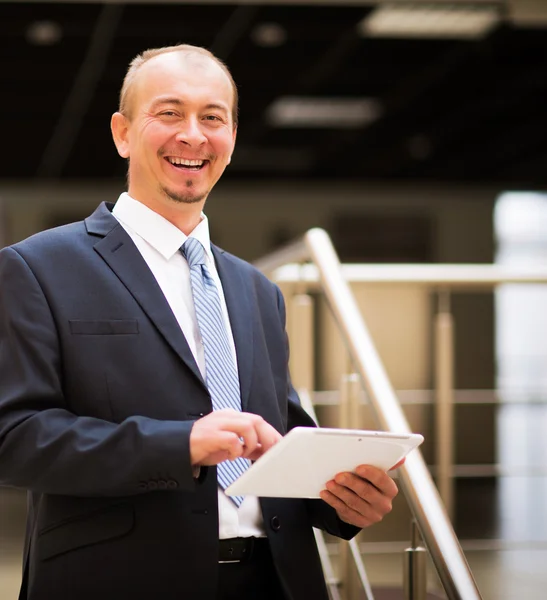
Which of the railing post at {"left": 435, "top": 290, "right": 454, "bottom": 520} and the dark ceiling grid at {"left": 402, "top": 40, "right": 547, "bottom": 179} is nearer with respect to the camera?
the railing post at {"left": 435, "top": 290, "right": 454, "bottom": 520}

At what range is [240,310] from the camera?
1.54 m

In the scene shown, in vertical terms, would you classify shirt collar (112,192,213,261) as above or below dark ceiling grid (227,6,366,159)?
below

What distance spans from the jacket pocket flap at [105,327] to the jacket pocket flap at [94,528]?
0.73 ft

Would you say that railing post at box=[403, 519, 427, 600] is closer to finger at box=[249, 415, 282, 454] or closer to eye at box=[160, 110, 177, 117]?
finger at box=[249, 415, 282, 454]

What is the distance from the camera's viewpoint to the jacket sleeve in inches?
49.6

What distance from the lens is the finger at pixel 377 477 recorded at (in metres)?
1.37

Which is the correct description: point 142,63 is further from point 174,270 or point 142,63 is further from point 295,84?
point 295,84

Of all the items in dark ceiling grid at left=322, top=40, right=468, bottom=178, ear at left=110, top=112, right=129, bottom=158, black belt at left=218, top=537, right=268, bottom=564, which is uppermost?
dark ceiling grid at left=322, top=40, right=468, bottom=178

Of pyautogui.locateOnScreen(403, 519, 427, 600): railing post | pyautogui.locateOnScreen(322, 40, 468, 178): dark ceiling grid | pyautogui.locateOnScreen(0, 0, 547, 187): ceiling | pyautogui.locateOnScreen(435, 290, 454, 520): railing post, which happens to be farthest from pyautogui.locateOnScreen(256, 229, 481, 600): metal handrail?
pyautogui.locateOnScreen(322, 40, 468, 178): dark ceiling grid

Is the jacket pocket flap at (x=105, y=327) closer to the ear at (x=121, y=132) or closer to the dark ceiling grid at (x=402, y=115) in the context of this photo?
the ear at (x=121, y=132)

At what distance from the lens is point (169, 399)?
53.9 inches

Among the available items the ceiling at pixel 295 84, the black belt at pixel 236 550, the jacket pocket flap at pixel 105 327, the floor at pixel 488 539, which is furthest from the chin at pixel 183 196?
the ceiling at pixel 295 84

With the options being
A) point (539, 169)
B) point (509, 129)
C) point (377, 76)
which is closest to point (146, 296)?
point (377, 76)

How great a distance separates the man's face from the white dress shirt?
0.10 feet
